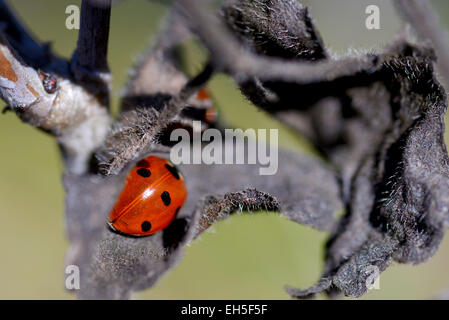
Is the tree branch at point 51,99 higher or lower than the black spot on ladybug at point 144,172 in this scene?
higher

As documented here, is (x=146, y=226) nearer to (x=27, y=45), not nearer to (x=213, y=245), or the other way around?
(x=27, y=45)

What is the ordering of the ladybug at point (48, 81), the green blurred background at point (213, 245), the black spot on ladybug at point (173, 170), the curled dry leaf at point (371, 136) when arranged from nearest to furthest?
1. the curled dry leaf at point (371, 136)
2. the ladybug at point (48, 81)
3. the black spot on ladybug at point (173, 170)
4. the green blurred background at point (213, 245)

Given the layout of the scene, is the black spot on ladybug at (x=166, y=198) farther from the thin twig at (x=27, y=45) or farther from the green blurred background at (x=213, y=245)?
the green blurred background at (x=213, y=245)

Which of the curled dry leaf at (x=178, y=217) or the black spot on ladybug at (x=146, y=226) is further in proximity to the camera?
the black spot on ladybug at (x=146, y=226)

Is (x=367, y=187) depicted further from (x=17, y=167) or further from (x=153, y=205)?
(x=17, y=167)

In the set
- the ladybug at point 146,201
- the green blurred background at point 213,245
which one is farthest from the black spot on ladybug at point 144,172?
the green blurred background at point 213,245

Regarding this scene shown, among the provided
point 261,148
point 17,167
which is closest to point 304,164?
point 261,148
